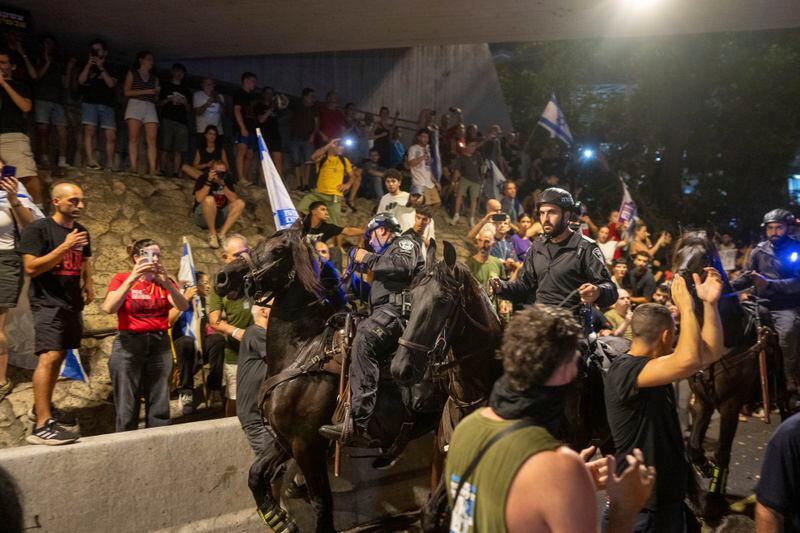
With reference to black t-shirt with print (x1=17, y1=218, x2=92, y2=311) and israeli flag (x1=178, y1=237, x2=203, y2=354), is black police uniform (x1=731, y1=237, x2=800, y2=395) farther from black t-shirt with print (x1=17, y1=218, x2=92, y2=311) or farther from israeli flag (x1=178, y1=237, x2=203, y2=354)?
black t-shirt with print (x1=17, y1=218, x2=92, y2=311)

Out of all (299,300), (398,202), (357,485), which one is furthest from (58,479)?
(398,202)

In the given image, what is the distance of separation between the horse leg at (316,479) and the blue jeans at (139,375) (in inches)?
82.9

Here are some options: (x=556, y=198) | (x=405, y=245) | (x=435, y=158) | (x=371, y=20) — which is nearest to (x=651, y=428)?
(x=556, y=198)

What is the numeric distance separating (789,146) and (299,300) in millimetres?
28692

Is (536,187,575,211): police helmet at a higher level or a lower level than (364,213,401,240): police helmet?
higher

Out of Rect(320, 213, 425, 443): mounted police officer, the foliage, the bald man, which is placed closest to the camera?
Rect(320, 213, 425, 443): mounted police officer

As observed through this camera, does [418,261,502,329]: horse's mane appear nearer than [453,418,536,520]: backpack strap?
No

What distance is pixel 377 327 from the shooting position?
19.6 feet

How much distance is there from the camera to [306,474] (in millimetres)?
6105

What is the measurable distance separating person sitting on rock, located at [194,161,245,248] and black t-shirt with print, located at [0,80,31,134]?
3.10 metres

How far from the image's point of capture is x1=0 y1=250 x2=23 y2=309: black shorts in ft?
24.5

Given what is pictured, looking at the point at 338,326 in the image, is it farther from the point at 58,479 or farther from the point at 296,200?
the point at 296,200

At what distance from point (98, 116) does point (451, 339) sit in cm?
999

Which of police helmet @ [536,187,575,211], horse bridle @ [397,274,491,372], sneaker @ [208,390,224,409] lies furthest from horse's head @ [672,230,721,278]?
sneaker @ [208,390,224,409]
